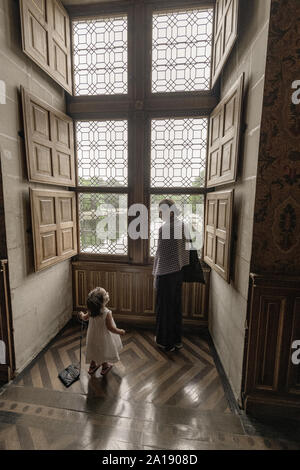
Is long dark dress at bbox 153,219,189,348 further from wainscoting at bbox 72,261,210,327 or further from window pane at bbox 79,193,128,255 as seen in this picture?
window pane at bbox 79,193,128,255

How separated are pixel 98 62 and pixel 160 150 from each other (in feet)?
4.30

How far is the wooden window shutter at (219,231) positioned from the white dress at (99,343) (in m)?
1.14

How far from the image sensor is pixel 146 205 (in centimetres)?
276

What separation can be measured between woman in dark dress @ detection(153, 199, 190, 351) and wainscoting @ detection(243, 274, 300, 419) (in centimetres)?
83

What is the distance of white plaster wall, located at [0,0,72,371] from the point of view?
178cm

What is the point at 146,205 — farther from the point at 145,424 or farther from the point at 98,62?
the point at 145,424

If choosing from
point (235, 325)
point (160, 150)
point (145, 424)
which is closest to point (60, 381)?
point (145, 424)

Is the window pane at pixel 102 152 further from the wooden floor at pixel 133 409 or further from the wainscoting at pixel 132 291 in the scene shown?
the wooden floor at pixel 133 409

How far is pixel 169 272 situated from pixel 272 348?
3.46 feet

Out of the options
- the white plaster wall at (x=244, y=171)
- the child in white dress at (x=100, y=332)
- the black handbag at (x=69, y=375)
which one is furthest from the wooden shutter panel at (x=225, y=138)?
the black handbag at (x=69, y=375)

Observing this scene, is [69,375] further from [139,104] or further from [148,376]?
[139,104]

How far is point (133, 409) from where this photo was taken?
66.6 inches
